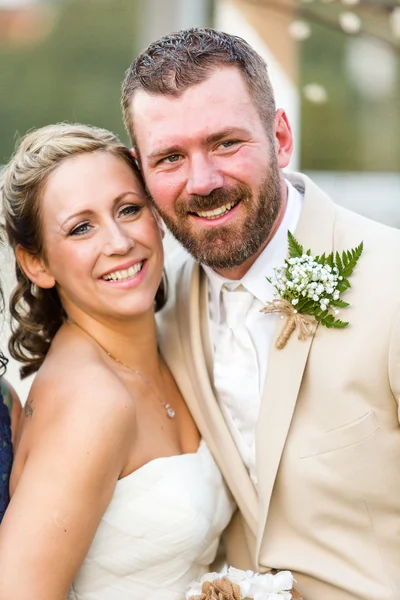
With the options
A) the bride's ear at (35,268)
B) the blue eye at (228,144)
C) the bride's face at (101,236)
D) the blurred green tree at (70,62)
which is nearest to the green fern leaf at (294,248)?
the blue eye at (228,144)

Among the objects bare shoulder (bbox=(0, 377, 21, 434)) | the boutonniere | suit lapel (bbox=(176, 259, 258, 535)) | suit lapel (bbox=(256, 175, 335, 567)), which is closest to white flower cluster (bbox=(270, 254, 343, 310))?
the boutonniere

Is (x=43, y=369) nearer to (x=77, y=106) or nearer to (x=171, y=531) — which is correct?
(x=171, y=531)

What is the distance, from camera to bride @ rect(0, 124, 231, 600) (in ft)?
7.86

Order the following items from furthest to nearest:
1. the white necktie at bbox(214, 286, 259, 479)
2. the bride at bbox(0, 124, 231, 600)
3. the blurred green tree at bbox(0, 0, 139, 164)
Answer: the blurred green tree at bbox(0, 0, 139, 164)
the white necktie at bbox(214, 286, 259, 479)
the bride at bbox(0, 124, 231, 600)

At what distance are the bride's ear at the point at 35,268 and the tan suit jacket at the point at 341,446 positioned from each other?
80 centimetres

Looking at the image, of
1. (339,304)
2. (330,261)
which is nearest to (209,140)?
(330,261)

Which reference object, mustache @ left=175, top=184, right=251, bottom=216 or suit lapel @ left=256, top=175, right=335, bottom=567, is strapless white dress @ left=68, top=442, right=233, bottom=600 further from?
mustache @ left=175, top=184, right=251, bottom=216

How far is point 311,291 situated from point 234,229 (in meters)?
0.35

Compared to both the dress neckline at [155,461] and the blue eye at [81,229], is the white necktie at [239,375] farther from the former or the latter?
the blue eye at [81,229]

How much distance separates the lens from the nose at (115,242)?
2697mm

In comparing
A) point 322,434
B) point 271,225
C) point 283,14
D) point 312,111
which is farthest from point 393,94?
point 322,434

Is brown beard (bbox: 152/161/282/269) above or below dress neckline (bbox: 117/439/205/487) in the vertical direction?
above

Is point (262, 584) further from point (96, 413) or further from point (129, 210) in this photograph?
point (129, 210)

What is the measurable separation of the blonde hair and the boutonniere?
650 mm
